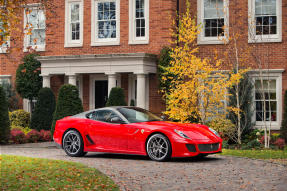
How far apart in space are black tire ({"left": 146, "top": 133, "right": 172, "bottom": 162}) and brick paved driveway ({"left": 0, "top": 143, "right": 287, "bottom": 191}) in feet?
0.62

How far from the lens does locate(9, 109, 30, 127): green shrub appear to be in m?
23.6

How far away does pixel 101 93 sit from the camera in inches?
922

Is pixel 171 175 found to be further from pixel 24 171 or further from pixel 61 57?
pixel 61 57

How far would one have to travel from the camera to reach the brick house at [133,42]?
20.5 m

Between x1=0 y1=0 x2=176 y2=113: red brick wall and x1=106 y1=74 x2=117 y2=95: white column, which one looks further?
x1=0 y1=0 x2=176 y2=113: red brick wall

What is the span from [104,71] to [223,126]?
625cm

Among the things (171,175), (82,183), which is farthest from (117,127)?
(82,183)

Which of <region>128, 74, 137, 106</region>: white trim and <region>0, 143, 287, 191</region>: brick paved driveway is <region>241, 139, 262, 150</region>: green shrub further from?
<region>128, 74, 137, 106</region>: white trim

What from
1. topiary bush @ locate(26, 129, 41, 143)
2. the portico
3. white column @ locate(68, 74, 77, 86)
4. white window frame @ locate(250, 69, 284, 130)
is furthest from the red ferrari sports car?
white column @ locate(68, 74, 77, 86)

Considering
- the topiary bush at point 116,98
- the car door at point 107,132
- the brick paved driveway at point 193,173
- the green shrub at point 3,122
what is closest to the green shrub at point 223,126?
the topiary bush at point 116,98

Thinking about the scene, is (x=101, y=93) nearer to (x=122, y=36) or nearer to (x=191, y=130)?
(x=122, y=36)

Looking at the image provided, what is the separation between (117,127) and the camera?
1212 centimetres

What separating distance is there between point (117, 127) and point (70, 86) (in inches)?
286

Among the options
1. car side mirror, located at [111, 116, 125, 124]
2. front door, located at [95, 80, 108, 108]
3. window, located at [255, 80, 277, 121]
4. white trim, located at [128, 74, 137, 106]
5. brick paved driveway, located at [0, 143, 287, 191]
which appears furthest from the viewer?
front door, located at [95, 80, 108, 108]
